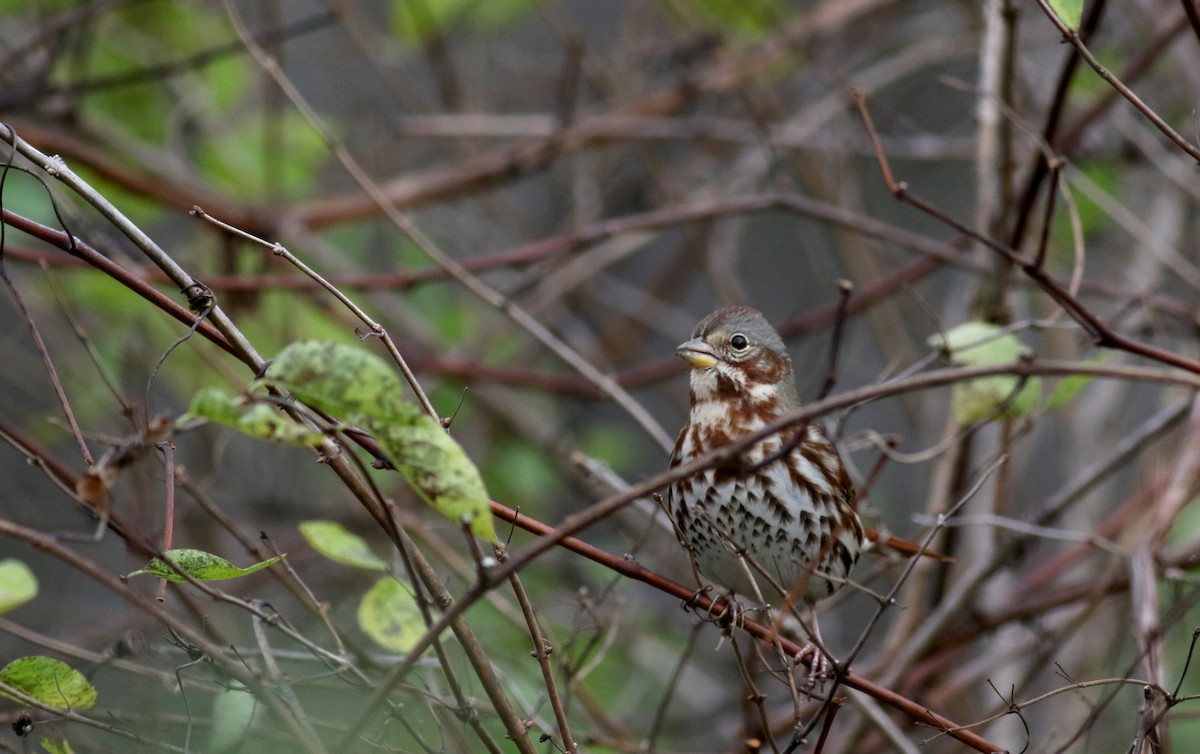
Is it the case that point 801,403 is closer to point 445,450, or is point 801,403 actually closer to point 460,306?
point 445,450

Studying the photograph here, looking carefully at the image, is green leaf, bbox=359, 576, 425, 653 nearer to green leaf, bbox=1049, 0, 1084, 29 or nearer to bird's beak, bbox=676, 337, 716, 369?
bird's beak, bbox=676, 337, 716, 369

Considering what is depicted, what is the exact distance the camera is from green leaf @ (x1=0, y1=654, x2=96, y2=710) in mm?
2105

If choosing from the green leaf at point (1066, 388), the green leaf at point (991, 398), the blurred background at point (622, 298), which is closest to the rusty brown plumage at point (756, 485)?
the blurred background at point (622, 298)

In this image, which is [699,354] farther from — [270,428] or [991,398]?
[270,428]

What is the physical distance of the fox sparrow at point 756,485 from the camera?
10.5 feet

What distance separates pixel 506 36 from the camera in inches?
313

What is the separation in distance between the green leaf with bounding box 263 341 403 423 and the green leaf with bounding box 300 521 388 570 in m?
0.89

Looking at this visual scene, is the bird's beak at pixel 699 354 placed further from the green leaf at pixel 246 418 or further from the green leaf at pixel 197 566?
the green leaf at pixel 246 418

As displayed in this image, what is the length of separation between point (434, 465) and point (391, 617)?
995 millimetres

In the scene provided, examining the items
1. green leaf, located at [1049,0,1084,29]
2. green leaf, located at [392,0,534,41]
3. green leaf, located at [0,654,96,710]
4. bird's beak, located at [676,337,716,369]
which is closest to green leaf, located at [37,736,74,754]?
green leaf, located at [0,654,96,710]

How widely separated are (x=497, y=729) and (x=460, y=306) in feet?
10.3

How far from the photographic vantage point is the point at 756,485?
10.5ft

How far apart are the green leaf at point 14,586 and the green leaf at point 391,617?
2.03 ft

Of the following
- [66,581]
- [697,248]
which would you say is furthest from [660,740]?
[66,581]
